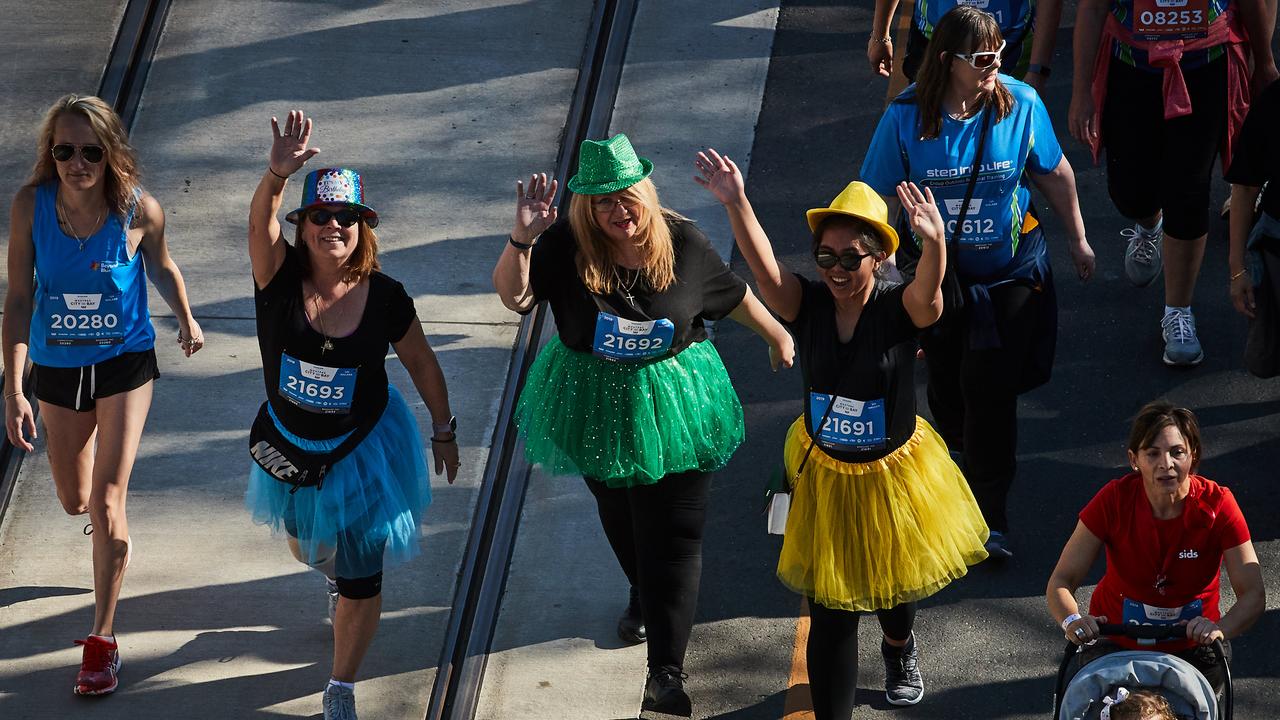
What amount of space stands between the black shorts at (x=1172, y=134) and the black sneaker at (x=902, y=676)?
2378 mm

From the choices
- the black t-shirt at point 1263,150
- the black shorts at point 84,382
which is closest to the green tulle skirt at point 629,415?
the black shorts at point 84,382

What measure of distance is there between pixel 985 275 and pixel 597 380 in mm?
1536

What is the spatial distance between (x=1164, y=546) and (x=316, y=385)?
2.74 metres

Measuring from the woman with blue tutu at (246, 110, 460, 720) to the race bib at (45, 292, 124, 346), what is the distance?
76 centimetres

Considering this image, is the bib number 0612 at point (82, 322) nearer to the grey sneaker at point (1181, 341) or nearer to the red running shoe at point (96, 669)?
the red running shoe at point (96, 669)

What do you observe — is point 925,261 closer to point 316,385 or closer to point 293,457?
point 316,385

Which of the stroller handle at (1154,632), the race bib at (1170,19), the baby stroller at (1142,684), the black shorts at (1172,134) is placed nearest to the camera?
the baby stroller at (1142,684)

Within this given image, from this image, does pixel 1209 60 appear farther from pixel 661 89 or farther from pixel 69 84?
pixel 69 84

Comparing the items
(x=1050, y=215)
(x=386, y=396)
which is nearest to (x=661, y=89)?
(x=1050, y=215)

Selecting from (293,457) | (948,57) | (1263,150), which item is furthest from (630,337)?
(1263,150)

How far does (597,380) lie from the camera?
5145 mm

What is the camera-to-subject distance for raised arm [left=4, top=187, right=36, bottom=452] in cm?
536

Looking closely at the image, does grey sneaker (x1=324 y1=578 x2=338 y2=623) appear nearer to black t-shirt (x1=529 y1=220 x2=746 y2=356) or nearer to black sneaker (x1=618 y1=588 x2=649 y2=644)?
black sneaker (x1=618 y1=588 x2=649 y2=644)

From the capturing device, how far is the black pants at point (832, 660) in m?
4.87
